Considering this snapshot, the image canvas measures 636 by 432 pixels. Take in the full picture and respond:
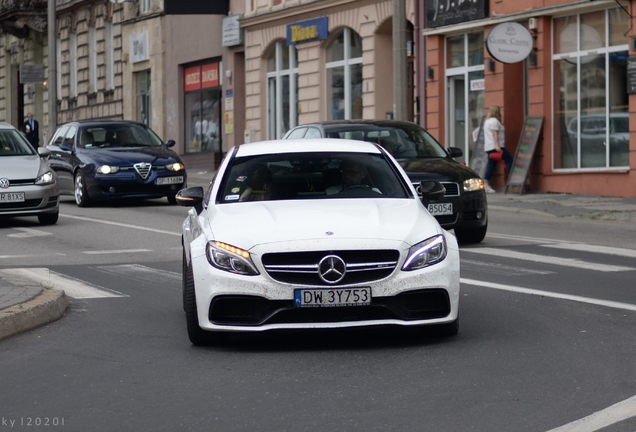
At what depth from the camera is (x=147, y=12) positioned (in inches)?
1761

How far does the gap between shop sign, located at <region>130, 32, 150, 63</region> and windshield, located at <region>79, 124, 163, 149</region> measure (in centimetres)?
2090

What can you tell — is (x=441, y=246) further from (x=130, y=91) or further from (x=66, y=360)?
(x=130, y=91)

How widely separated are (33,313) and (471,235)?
7.44 metres

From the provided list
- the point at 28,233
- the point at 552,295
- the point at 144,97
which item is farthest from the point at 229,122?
the point at 552,295

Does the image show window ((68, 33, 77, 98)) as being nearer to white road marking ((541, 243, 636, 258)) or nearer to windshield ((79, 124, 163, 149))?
windshield ((79, 124, 163, 149))

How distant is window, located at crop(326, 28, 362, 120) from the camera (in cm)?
3312

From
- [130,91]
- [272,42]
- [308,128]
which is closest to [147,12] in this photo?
[130,91]

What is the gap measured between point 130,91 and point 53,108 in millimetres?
6236

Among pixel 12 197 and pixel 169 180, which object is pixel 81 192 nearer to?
pixel 169 180

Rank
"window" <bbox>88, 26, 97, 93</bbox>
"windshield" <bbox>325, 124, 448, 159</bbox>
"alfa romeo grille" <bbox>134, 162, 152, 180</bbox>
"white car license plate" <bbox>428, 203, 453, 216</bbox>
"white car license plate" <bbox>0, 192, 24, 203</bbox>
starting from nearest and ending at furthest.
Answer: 1. "white car license plate" <bbox>428, 203, 453, 216</bbox>
2. "windshield" <bbox>325, 124, 448, 159</bbox>
3. "white car license plate" <bbox>0, 192, 24, 203</bbox>
4. "alfa romeo grille" <bbox>134, 162, 152, 180</bbox>
5. "window" <bbox>88, 26, 97, 93</bbox>

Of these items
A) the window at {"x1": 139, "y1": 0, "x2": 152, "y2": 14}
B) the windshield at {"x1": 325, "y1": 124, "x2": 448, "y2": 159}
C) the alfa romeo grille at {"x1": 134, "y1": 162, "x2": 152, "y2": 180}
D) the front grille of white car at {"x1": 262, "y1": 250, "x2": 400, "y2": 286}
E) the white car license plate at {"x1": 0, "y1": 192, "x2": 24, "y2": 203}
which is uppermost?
the window at {"x1": 139, "y1": 0, "x2": 152, "y2": 14}

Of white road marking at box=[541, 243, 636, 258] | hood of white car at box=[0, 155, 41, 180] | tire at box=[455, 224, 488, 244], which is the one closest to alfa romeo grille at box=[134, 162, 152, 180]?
hood of white car at box=[0, 155, 41, 180]

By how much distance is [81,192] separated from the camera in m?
23.3

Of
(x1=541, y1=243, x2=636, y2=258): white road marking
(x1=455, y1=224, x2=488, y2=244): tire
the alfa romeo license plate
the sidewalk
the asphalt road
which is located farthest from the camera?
the alfa romeo license plate
